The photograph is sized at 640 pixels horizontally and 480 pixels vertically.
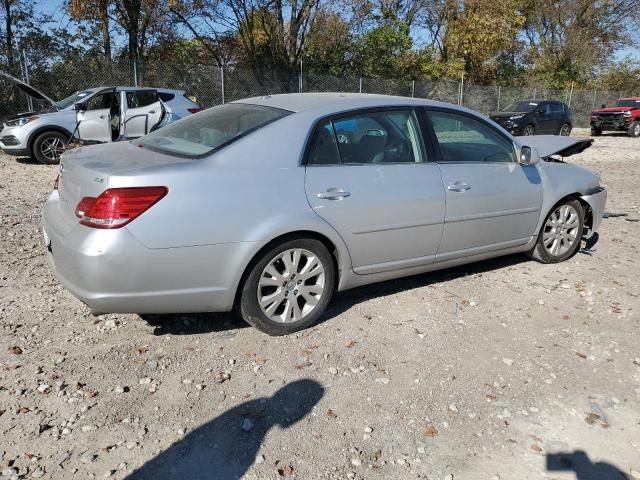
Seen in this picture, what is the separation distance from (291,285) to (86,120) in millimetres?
9005

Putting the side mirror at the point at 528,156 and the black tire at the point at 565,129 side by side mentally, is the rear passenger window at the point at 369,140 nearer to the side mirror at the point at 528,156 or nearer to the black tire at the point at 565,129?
the side mirror at the point at 528,156

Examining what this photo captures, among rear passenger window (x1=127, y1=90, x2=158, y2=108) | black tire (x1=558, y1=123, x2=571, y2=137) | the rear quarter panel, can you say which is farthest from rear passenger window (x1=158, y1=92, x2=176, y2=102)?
black tire (x1=558, y1=123, x2=571, y2=137)

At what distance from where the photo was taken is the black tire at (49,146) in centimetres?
1085

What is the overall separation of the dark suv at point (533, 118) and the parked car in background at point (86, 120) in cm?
1318

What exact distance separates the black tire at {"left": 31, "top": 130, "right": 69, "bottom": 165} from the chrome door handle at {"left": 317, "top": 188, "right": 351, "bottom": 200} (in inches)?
355

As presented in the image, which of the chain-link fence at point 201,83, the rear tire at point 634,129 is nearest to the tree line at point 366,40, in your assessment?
the chain-link fence at point 201,83

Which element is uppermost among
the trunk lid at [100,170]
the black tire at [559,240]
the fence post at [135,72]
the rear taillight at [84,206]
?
the fence post at [135,72]

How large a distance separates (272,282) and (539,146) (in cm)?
334

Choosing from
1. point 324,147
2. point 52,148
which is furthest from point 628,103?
point 324,147

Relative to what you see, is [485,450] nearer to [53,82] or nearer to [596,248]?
[596,248]

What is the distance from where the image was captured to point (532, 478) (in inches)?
100

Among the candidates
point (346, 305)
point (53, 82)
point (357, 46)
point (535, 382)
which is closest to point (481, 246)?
point (346, 305)

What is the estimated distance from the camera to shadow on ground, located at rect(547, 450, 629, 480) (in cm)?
258

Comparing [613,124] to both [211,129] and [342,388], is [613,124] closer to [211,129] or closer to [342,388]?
[211,129]
